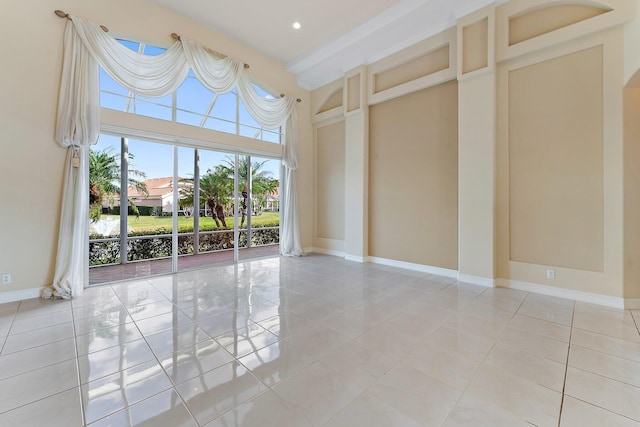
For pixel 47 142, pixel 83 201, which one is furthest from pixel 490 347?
pixel 47 142

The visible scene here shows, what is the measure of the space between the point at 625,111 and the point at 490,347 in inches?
130

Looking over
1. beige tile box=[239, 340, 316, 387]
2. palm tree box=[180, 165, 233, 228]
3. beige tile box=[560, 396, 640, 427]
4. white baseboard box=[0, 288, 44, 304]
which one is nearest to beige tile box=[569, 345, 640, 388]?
beige tile box=[560, 396, 640, 427]

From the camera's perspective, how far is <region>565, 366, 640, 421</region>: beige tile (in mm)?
1598

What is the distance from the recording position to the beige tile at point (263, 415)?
148cm

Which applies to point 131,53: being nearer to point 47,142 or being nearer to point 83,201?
point 47,142

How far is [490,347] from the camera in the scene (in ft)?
7.53

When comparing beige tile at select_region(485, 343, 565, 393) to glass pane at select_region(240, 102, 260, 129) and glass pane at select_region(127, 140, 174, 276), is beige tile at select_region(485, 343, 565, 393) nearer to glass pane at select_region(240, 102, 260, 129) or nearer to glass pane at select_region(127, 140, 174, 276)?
glass pane at select_region(127, 140, 174, 276)

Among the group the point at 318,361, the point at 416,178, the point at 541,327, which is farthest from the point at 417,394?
the point at 416,178

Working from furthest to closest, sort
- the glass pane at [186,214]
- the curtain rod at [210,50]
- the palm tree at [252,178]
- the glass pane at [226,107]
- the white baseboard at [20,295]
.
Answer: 1. the palm tree at [252,178]
2. the glass pane at [186,214]
3. the glass pane at [226,107]
4. the curtain rod at [210,50]
5. the white baseboard at [20,295]

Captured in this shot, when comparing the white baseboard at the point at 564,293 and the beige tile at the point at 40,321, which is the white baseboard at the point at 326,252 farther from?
the beige tile at the point at 40,321

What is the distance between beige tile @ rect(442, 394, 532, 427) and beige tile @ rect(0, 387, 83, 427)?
83.6 inches

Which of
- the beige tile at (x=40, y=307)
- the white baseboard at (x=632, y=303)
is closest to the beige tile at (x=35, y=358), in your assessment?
the beige tile at (x=40, y=307)

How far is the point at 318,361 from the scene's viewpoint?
2.10 metres

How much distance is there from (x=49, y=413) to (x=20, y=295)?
115 inches
